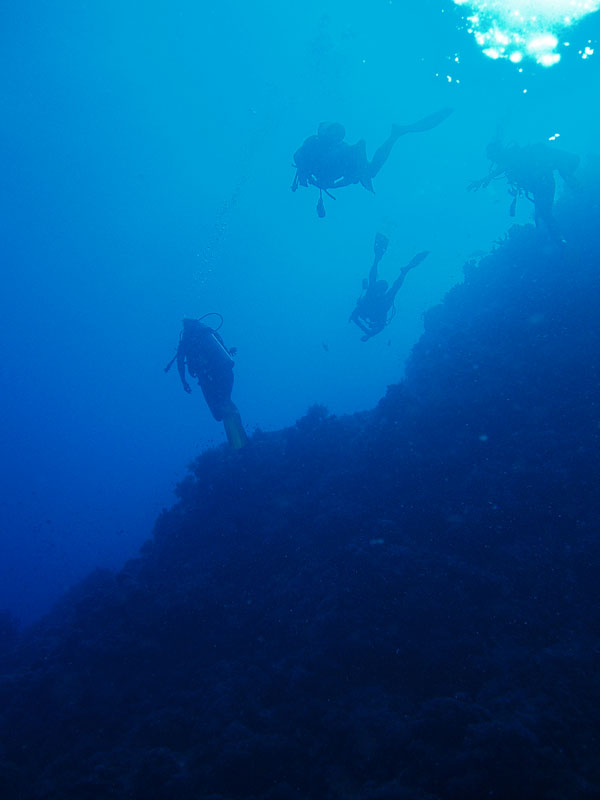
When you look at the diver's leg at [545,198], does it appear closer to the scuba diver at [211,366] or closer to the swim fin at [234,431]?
the scuba diver at [211,366]

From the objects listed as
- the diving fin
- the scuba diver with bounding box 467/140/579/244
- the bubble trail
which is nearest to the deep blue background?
the bubble trail

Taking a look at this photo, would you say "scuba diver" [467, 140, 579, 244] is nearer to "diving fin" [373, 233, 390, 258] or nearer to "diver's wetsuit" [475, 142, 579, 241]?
"diver's wetsuit" [475, 142, 579, 241]

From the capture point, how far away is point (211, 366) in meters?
10.2

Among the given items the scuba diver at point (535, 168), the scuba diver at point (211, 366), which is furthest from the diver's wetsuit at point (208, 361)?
the scuba diver at point (535, 168)

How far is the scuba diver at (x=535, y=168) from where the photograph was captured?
11.7 metres

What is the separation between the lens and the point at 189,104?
86438 millimetres

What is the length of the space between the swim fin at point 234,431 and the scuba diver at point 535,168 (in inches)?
388

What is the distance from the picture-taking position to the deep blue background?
45.3 m

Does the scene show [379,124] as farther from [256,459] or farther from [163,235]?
[256,459]

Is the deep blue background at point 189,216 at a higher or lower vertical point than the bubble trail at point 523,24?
higher

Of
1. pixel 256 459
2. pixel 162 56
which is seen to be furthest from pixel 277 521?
pixel 162 56

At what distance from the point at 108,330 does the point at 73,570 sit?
3159 inches

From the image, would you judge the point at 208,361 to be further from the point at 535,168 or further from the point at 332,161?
the point at 535,168

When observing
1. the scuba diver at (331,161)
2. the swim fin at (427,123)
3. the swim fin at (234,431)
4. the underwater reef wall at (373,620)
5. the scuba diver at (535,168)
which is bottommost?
the underwater reef wall at (373,620)
